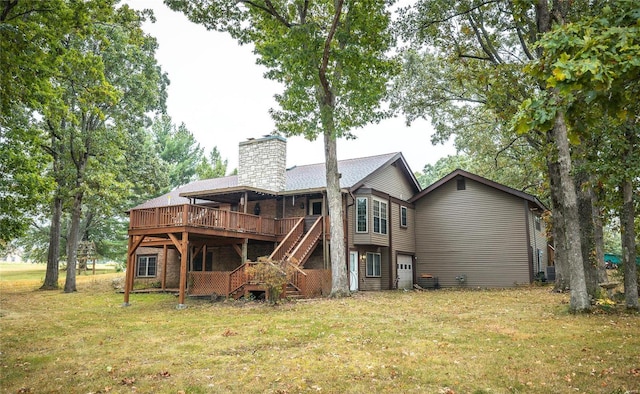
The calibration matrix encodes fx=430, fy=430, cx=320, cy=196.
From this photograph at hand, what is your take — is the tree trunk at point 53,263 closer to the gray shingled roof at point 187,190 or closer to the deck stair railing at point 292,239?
the gray shingled roof at point 187,190

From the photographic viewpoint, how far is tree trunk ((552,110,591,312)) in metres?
10.8

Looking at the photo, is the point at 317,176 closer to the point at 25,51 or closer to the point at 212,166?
the point at 25,51

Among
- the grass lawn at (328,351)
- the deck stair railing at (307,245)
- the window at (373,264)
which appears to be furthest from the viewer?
the window at (373,264)

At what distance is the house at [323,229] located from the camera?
1703 centimetres

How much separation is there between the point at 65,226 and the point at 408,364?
40.4 meters

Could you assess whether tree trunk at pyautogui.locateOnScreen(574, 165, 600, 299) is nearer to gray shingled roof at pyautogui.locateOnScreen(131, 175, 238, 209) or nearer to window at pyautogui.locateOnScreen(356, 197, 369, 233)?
window at pyautogui.locateOnScreen(356, 197, 369, 233)

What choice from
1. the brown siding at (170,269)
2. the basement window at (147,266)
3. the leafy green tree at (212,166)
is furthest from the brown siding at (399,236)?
the leafy green tree at (212,166)

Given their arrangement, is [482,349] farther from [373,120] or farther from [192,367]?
[373,120]

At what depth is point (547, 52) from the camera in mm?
5035

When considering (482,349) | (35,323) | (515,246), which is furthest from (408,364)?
(515,246)

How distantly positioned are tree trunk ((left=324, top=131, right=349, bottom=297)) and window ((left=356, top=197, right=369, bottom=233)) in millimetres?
3812

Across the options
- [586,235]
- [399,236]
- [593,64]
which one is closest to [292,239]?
[399,236]

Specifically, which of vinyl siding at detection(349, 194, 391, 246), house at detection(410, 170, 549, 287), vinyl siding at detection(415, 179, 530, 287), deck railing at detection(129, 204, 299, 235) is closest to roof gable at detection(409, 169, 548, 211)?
house at detection(410, 170, 549, 287)

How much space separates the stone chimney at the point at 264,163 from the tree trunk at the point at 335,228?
14.8ft
